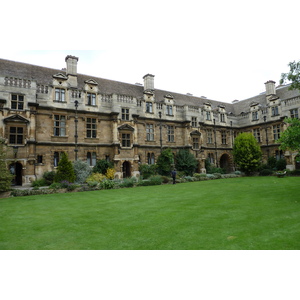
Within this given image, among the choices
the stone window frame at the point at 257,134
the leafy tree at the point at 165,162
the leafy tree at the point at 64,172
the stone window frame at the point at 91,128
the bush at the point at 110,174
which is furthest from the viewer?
the stone window frame at the point at 257,134

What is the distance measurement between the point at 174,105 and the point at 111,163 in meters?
13.4

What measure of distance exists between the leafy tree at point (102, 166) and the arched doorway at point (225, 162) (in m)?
21.7

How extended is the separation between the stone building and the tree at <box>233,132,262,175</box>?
4.67m

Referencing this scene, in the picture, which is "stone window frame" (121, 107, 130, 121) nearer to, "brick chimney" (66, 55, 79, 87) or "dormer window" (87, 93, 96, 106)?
"dormer window" (87, 93, 96, 106)

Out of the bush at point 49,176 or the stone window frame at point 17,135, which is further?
the bush at point 49,176

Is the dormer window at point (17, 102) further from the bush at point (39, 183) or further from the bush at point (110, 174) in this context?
the bush at point (110, 174)

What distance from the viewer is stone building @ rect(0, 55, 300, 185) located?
882 inches

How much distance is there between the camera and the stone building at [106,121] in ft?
73.5

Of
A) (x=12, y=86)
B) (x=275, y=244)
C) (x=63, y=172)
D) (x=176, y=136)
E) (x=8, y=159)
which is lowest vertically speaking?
(x=275, y=244)

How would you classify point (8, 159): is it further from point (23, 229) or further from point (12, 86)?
point (23, 229)

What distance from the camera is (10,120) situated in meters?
21.7

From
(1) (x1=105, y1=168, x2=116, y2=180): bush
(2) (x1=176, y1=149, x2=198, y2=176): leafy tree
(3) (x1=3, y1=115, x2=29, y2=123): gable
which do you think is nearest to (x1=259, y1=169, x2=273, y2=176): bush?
(2) (x1=176, y1=149, x2=198, y2=176): leafy tree

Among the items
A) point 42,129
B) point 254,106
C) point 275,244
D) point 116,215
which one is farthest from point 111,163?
point 254,106

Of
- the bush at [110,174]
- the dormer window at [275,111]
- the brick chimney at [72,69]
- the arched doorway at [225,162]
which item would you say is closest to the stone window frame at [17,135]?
the brick chimney at [72,69]
